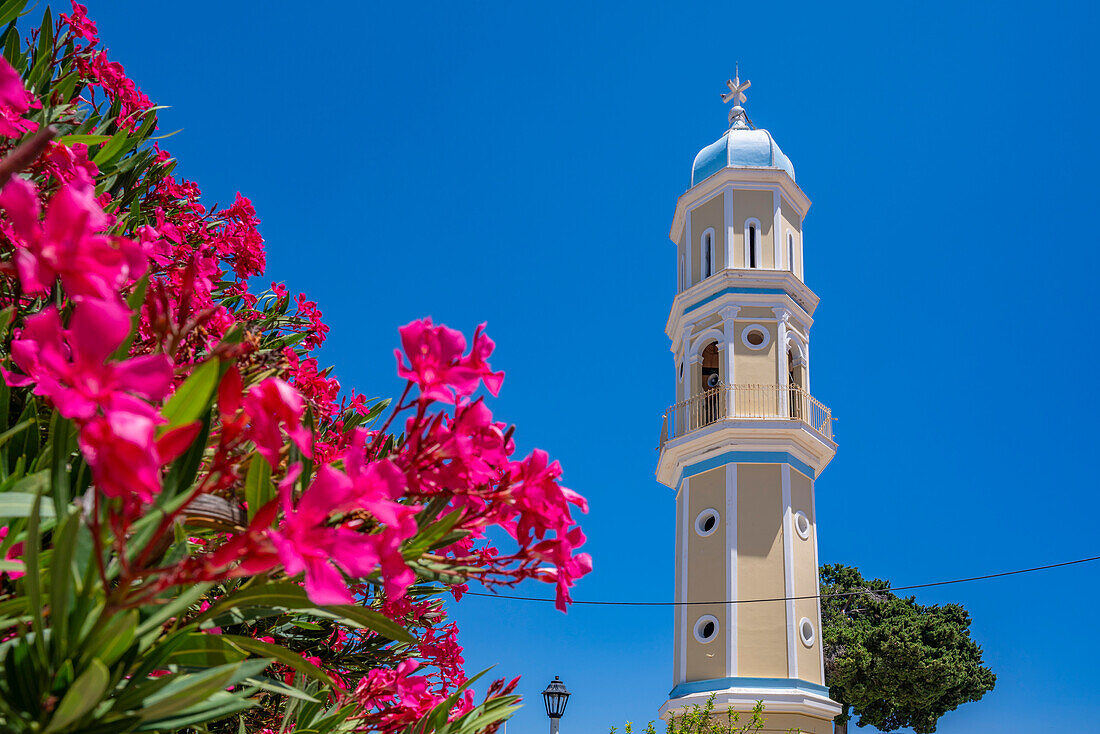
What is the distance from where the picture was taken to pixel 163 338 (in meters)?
1.02

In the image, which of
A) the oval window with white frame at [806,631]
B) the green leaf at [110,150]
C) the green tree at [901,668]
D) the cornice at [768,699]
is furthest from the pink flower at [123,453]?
the green tree at [901,668]

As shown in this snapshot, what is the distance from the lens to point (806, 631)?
620 inches

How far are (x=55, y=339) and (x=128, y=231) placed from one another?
5.81 feet

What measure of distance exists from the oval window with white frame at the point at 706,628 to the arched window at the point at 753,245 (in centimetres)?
710

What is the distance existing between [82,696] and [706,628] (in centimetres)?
1604

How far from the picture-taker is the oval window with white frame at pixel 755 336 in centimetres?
1766

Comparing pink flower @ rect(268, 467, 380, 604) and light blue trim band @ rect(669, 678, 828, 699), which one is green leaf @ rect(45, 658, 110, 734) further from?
light blue trim band @ rect(669, 678, 828, 699)

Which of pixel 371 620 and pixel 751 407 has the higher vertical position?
pixel 751 407

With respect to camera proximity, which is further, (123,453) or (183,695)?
(183,695)

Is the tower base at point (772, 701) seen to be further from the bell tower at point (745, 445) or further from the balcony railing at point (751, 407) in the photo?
the balcony railing at point (751, 407)

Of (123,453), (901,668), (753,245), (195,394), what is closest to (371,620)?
(195,394)

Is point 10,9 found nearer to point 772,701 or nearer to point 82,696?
point 82,696

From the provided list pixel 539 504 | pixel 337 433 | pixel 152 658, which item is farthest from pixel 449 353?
pixel 337 433

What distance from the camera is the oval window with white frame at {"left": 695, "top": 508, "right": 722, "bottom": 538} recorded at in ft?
54.3
